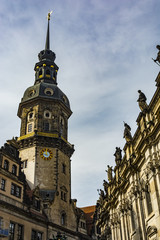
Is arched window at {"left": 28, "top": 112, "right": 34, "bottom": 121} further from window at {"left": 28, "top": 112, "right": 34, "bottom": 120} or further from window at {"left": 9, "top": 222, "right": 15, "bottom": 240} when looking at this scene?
window at {"left": 9, "top": 222, "right": 15, "bottom": 240}

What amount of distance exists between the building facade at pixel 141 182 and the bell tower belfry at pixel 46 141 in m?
16.0

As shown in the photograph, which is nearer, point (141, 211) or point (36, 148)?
point (141, 211)

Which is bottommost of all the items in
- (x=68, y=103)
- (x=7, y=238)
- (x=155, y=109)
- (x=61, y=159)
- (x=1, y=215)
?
(x=7, y=238)

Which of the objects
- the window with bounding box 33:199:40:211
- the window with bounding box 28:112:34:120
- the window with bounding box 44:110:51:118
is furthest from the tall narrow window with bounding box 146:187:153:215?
the window with bounding box 28:112:34:120

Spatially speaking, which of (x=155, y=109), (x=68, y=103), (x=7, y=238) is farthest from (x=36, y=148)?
(x=155, y=109)

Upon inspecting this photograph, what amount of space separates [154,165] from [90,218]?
46120 mm

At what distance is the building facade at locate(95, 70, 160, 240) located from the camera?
22250mm

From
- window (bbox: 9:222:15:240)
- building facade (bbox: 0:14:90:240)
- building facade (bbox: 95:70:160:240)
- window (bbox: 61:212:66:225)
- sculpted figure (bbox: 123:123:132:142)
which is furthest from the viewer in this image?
window (bbox: 61:212:66:225)

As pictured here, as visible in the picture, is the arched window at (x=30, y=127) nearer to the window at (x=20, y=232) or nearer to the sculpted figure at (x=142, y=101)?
the window at (x=20, y=232)

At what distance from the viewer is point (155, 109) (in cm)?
2377

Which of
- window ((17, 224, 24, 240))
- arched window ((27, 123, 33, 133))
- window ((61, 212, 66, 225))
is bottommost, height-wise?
window ((17, 224, 24, 240))

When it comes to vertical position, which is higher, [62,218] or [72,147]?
[72,147]

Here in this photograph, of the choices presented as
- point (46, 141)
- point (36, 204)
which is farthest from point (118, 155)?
point (46, 141)

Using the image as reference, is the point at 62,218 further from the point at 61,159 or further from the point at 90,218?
the point at 90,218
